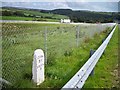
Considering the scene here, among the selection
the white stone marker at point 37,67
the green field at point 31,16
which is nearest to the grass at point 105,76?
the white stone marker at point 37,67

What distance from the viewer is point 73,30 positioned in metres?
15.3

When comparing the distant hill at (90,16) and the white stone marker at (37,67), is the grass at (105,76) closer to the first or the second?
the white stone marker at (37,67)

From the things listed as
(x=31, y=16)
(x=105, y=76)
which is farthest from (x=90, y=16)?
(x=105, y=76)

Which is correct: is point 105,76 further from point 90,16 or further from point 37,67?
point 90,16

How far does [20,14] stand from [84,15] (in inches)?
1363

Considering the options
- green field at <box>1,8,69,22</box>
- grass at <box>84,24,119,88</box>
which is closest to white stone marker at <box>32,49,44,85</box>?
grass at <box>84,24,119,88</box>

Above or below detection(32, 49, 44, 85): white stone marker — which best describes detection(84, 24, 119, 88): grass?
below

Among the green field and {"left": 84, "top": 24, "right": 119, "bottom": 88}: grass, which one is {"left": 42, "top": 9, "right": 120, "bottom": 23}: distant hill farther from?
{"left": 84, "top": 24, "right": 119, "bottom": 88}: grass

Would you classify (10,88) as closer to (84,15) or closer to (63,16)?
(84,15)

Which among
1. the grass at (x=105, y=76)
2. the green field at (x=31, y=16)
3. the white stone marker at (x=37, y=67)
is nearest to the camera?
the white stone marker at (x=37, y=67)

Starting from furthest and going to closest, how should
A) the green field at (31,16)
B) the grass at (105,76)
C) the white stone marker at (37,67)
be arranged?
the green field at (31,16), the grass at (105,76), the white stone marker at (37,67)

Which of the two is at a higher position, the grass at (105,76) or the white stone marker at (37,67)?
the white stone marker at (37,67)

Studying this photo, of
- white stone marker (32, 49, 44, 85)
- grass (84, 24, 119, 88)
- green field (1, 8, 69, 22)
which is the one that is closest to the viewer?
white stone marker (32, 49, 44, 85)

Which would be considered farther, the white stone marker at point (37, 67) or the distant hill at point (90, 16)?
the distant hill at point (90, 16)
